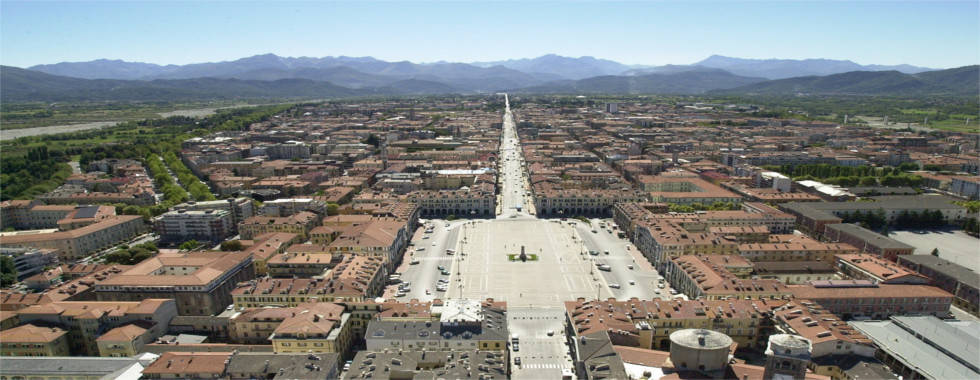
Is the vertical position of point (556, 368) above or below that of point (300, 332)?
below

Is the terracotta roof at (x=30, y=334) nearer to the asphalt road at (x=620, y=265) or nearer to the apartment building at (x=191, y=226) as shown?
the apartment building at (x=191, y=226)

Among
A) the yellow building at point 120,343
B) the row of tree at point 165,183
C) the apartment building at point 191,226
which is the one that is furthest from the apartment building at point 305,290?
the row of tree at point 165,183

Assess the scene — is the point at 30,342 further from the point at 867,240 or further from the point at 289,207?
the point at 867,240

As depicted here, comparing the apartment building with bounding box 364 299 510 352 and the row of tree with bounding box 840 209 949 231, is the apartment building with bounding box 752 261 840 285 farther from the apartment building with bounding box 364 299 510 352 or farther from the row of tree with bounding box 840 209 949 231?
the apartment building with bounding box 364 299 510 352

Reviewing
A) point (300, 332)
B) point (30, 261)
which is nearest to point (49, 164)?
point (30, 261)

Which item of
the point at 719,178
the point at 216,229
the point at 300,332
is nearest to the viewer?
the point at 300,332

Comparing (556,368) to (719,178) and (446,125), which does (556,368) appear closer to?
(719,178)

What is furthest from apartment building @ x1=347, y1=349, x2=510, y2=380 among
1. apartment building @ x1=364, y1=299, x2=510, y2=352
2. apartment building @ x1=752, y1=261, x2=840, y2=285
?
apartment building @ x1=752, y1=261, x2=840, y2=285
